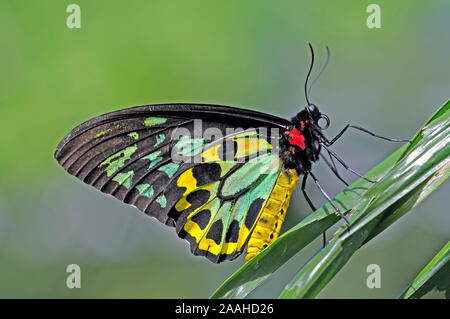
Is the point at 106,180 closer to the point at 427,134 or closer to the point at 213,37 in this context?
the point at 427,134

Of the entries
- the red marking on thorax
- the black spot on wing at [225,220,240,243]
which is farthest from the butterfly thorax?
the black spot on wing at [225,220,240,243]

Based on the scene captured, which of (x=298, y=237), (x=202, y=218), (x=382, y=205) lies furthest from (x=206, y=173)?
(x=382, y=205)

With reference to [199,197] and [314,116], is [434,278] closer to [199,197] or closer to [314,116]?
[314,116]

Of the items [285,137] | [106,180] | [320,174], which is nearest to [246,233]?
[285,137]

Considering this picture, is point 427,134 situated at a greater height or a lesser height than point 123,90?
lesser

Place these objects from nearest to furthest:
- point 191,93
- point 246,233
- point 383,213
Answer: point 383,213, point 246,233, point 191,93

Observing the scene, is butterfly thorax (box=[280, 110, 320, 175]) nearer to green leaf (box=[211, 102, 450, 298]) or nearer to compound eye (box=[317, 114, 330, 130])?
compound eye (box=[317, 114, 330, 130])
